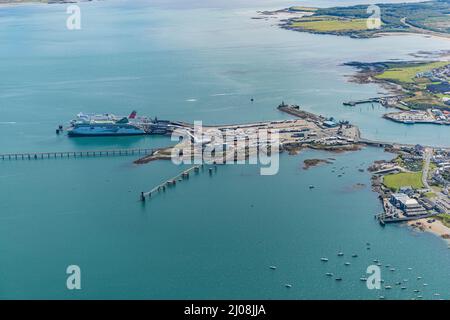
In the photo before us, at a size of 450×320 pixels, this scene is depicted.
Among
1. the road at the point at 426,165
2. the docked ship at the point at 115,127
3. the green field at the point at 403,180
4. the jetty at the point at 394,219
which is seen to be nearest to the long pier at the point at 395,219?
the jetty at the point at 394,219

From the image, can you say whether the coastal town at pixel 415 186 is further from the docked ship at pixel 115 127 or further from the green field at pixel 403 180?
the docked ship at pixel 115 127

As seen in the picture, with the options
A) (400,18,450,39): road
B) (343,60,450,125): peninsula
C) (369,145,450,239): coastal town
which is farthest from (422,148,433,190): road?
(400,18,450,39): road

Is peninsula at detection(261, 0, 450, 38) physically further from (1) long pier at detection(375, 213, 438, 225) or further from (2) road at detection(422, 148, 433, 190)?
(1) long pier at detection(375, 213, 438, 225)

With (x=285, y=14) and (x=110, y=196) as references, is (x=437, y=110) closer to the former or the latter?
(x=110, y=196)

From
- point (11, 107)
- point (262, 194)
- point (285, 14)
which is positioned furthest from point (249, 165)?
point (285, 14)

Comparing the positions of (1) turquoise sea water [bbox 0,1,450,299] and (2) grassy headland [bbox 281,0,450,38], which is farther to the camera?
(2) grassy headland [bbox 281,0,450,38]
